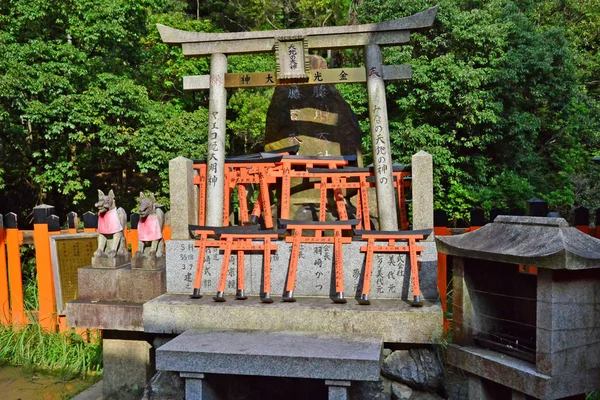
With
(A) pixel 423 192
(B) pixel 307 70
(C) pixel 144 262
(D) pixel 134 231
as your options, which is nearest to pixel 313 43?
(B) pixel 307 70

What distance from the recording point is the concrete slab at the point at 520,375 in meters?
4.61

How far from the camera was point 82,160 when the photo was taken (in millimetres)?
15141

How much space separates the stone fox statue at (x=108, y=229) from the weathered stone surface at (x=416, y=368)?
3822mm

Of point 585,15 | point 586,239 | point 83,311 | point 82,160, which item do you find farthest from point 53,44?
point 585,15

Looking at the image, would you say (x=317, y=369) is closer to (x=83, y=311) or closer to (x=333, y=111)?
(x=83, y=311)

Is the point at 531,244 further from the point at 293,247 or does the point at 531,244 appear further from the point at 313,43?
the point at 313,43

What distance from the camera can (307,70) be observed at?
24.8 ft

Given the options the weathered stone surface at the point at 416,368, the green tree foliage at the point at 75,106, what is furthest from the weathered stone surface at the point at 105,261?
the green tree foliage at the point at 75,106

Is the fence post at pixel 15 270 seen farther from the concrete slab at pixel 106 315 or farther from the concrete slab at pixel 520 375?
the concrete slab at pixel 520 375

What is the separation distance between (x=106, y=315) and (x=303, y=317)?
2570 mm

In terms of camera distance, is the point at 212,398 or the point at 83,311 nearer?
the point at 212,398

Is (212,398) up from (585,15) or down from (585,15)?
down

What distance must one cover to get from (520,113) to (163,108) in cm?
1099

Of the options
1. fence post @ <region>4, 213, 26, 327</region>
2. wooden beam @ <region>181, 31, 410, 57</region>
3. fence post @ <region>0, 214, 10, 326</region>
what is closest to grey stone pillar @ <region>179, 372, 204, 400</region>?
wooden beam @ <region>181, 31, 410, 57</region>
